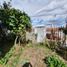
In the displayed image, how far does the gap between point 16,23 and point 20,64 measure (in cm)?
358

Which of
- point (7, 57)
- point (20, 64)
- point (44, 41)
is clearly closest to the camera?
point (20, 64)

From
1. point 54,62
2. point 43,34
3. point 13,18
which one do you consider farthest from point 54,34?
point 54,62

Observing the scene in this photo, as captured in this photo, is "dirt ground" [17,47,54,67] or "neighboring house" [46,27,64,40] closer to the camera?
"dirt ground" [17,47,54,67]

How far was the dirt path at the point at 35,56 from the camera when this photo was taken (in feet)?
57.6

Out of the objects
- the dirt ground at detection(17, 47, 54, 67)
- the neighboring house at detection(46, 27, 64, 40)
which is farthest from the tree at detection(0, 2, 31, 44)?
the neighboring house at detection(46, 27, 64, 40)

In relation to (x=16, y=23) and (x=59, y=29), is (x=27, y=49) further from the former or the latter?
(x=59, y=29)

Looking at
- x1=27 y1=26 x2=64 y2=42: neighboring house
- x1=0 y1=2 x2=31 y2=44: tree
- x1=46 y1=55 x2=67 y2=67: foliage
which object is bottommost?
x1=46 y1=55 x2=67 y2=67: foliage

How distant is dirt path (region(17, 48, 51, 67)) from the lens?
17.6 metres

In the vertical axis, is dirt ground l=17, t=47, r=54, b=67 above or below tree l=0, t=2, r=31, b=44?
below

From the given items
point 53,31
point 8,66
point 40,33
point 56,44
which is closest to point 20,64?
point 8,66

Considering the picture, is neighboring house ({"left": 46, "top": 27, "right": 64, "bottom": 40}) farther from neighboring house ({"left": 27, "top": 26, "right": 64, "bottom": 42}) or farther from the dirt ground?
the dirt ground

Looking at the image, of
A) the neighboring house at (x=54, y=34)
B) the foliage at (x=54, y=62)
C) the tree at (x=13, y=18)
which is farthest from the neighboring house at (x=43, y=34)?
the foliage at (x=54, y=62)

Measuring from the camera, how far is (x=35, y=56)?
732 inches

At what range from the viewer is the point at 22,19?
20.0m
